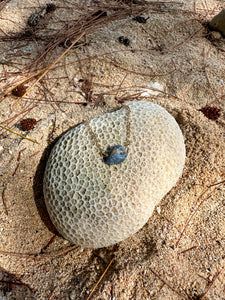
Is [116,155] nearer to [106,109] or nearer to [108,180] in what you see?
[108,180]

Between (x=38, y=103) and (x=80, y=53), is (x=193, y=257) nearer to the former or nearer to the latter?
(x=38, y=103)

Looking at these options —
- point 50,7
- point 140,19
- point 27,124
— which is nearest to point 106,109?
point 27,124

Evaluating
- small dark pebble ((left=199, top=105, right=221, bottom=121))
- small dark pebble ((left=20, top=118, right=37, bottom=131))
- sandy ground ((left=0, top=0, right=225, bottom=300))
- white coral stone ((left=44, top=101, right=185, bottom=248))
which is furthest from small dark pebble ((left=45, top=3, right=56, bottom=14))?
small dark pebble ((left=199, top=105, right=221, bottom=121))

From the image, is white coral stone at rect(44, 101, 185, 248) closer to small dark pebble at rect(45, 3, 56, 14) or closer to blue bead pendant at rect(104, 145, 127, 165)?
blue bead pendant at rect(104, 145, 127, 165)

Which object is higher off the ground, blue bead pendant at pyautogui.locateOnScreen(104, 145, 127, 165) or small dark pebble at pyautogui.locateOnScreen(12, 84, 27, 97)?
small dark pebble at pyautogui.locateOnScreen(12, 84, 27, 97)

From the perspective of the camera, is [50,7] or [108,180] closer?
[108,180]
